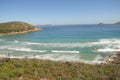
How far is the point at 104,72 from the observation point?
13.0 metres

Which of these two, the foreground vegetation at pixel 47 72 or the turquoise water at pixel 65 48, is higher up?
the foreground vegetation at pixel 47 72

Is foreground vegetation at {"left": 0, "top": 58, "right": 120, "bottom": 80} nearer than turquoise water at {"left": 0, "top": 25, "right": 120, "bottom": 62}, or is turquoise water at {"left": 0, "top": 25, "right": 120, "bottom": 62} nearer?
foreground vegetation at {"left": 0, "top": 58, "right": 120, "bottom": 80}

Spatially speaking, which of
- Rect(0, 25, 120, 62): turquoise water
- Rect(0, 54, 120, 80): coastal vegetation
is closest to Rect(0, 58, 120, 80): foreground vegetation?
Rect(0, 54, 120, 80): coastal vegetation

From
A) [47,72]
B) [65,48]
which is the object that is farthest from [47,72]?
[65,48]

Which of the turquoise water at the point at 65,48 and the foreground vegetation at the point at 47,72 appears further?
the turquoise water at the point at 65,48

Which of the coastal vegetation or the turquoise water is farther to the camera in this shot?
the turquoise water

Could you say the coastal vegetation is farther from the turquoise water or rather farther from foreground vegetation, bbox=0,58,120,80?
the turquoise water

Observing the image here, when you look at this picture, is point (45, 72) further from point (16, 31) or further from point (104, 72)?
point (16, 31)

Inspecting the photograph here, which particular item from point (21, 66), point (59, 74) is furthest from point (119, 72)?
point (21, 66)

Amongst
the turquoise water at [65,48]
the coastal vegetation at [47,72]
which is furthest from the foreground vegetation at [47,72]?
the turquoise water at [65,48]

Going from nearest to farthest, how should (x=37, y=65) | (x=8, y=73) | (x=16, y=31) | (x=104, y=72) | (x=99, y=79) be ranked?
(x=99, y=79) < (x=8, y=73) < (x=104, y=72) < (x=37, y=65) < (x=16, y=31)

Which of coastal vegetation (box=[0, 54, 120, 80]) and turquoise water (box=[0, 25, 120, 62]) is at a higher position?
coastal vegetation (box=[0, 54, 120, 80])

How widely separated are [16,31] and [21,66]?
87.3 meters

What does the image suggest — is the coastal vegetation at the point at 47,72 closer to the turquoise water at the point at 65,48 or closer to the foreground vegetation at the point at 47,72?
the foreground vegetation at the point at 47,72
